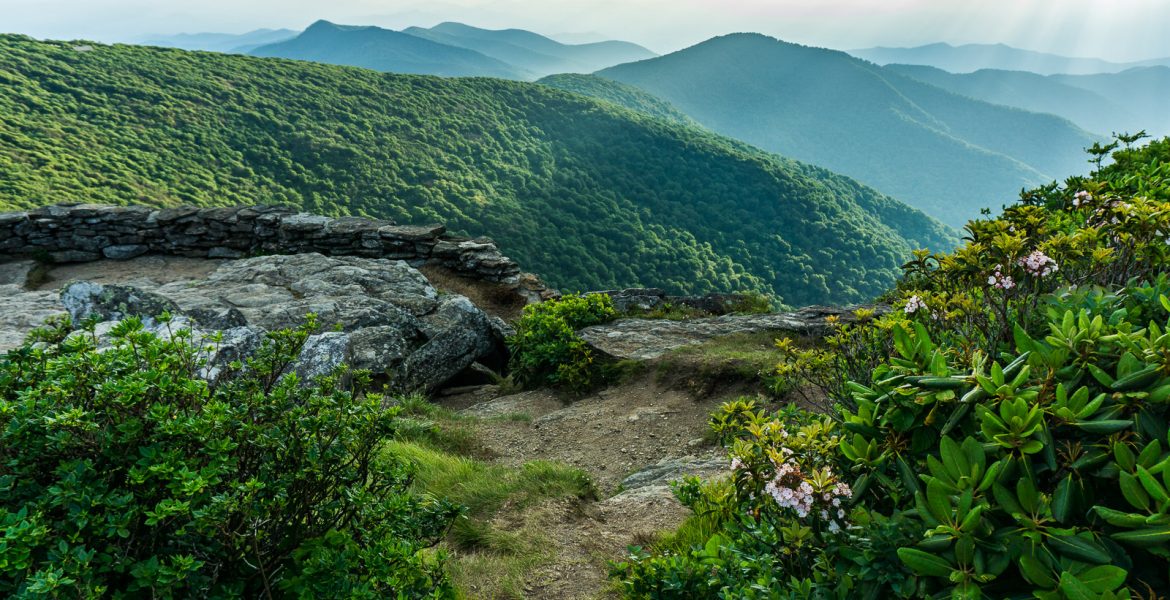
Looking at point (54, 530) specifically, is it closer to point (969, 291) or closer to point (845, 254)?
Result: point (969, 291)

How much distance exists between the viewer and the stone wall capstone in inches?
418

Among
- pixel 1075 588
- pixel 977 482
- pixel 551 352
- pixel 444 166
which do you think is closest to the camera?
pixel 1075 588

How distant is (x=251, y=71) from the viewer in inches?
1887

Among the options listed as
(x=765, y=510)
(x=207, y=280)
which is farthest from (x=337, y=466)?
(x=207, y=280)

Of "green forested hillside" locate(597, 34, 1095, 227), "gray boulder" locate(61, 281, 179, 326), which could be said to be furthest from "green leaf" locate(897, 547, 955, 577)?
"green forested hillside" locate(597, 34, 1095, 227)

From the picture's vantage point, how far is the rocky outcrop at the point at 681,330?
756 centimetres

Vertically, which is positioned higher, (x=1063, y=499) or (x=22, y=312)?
(x=1063, y=499)

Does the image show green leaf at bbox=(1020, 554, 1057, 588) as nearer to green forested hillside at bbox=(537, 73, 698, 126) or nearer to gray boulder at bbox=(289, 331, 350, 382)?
gray boulder at bbox=(289, 331, 350, 382)

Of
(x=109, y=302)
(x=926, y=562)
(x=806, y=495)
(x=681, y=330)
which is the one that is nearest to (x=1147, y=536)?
(x=926, y=562)

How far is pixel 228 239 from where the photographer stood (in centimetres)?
1102

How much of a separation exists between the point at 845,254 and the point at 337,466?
54591 millimetres

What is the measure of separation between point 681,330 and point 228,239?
8.50m

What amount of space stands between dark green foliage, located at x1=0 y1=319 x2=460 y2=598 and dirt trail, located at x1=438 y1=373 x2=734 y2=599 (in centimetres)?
115

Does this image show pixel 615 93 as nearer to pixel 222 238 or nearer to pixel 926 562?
pixel 222 238
